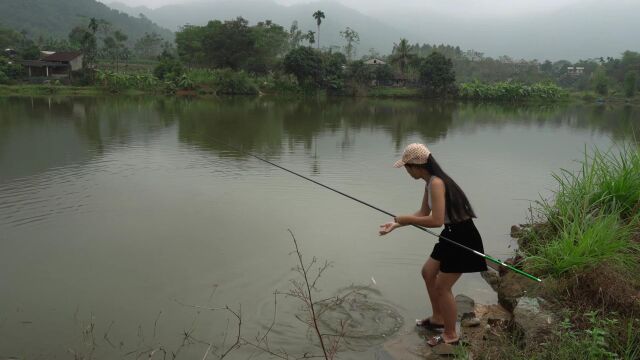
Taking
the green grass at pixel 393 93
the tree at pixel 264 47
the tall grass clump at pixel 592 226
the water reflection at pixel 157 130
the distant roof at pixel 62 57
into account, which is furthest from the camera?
the green grass at pixel 393 93

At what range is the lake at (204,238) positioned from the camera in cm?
395

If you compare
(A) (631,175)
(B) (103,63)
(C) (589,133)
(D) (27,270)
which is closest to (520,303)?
(A) (631,175)

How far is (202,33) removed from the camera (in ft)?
161

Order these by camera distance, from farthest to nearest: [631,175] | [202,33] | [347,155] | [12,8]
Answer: [12,8]
[202,33]
[347,155]
[631,175]

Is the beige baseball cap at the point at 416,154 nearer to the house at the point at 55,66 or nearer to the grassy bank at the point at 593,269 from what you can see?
the grassy bank at the point at 593,269

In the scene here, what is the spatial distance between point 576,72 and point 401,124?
7446cm

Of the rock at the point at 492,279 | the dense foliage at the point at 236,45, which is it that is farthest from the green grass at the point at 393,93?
the rock at the point at 492,279

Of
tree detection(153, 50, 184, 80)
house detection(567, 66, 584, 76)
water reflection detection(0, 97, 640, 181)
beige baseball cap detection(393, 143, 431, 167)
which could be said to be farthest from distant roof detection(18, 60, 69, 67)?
house detection(567, 66, 584, 76)

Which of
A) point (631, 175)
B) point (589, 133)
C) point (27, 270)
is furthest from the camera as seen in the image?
point (589, 133)

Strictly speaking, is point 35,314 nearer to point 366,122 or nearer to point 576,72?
point 366,122

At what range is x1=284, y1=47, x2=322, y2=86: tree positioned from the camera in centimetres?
4400

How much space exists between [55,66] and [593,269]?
46.7 meters

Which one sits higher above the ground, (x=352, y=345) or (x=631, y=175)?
(x=631, y=175)

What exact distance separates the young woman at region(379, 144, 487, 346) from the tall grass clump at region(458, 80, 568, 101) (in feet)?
159
